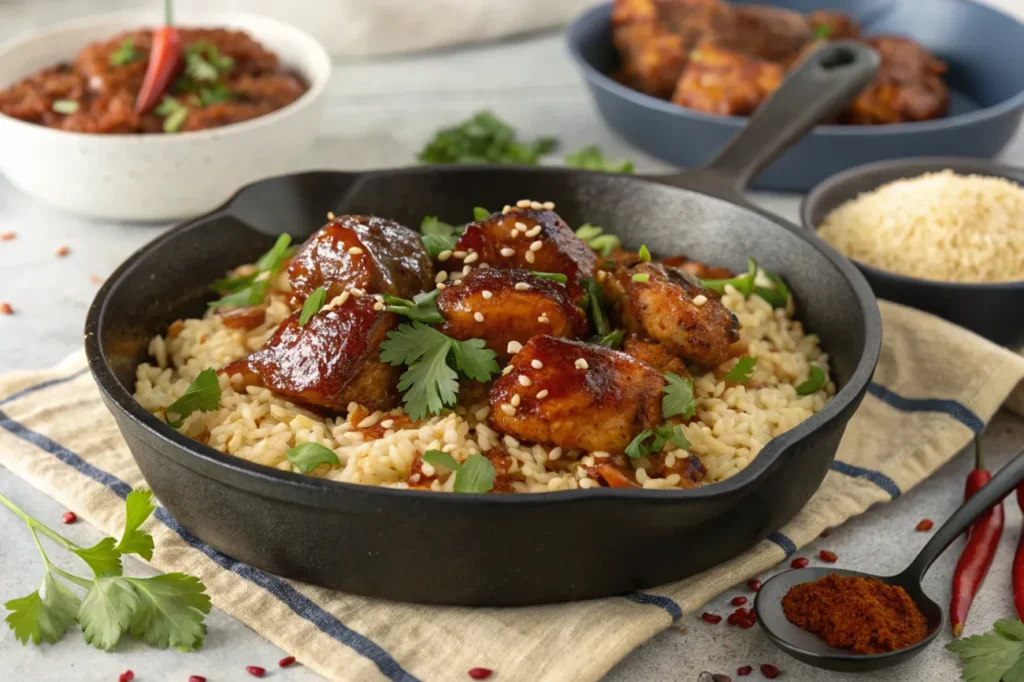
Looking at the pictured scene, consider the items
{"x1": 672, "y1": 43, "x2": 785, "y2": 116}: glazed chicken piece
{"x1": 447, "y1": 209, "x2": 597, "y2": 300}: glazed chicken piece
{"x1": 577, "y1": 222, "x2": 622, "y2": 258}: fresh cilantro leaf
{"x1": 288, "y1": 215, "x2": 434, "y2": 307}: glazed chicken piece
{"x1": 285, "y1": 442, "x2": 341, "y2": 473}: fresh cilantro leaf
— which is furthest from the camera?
{"x1": 672, "y1": 43, "x2": 785, "y2": 116}: glazed chicken piece

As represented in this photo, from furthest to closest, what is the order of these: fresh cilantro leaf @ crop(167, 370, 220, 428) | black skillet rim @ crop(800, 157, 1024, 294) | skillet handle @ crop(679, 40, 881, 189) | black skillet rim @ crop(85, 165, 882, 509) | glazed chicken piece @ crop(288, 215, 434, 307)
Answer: black skillet rim @ crop(800, 157, 1024, 294)
skillet handle @ crop(679, 40, 881, 189)
glazed chicken piece @ crop(288, 215, 434, 307)
fresh cilantro leaf @ crop(167, 370, 220, 428)
black skillet rim @ crop(85, 165, 882, 509)

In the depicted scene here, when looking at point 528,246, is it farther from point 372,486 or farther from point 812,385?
point 372,486

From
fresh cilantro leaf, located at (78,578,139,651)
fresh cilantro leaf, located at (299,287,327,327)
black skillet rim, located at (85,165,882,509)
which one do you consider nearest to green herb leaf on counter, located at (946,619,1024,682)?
black skillet rim, located at (85,165,882,509)

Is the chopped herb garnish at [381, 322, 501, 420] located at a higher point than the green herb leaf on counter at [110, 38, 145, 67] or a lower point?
higher

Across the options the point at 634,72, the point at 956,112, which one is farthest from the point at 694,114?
the point at 956,112

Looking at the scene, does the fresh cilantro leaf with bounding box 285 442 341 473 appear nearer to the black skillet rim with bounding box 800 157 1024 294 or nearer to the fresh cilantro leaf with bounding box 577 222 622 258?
the fresh cilantro leaf with bounding box 577 222 622 258

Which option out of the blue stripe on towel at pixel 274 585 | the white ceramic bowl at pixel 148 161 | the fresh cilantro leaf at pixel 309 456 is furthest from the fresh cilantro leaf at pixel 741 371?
the white ceramic bowl at pixel 148 161
